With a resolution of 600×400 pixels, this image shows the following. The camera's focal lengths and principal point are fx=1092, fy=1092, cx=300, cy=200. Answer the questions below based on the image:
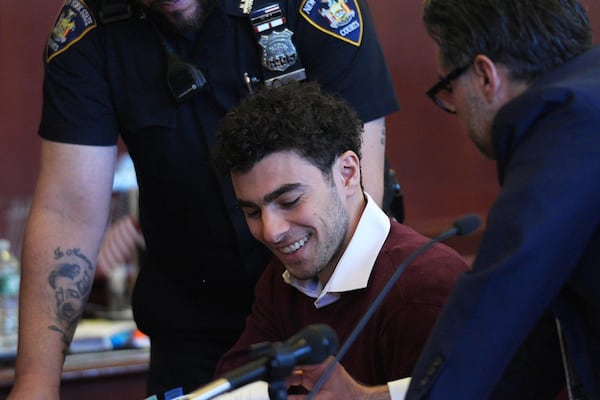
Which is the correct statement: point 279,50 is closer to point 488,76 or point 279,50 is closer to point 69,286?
point 69,286

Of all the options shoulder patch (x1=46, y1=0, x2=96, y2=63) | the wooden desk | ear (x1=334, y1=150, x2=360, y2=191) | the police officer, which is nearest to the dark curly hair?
ear (x1=334, y1=150, x2=360, y2=191)

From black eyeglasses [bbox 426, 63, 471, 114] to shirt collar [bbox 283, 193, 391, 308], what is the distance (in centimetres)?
39

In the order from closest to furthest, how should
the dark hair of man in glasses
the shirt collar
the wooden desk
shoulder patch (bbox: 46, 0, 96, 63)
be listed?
1. the dark hair of man in glasses
2. the shirt collar
3. shoulder patch (bbox: 46, 0, 96, 63)
4. the wooden desk

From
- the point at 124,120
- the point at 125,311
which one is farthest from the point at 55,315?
the point at 125,311

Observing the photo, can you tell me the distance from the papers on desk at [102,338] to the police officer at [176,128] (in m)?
1.22

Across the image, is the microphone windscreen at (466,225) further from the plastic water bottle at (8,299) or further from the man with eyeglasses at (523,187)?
the plastic water bottle at (8,299)

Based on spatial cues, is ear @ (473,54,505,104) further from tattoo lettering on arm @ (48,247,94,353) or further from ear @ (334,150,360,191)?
tattoo lettering on arm @ (48,247,94,353)

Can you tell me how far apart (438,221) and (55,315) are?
2.84 meters

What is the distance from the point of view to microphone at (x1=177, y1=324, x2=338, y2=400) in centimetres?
121

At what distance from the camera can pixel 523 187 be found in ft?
3.95

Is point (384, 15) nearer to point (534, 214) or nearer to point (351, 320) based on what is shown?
point (351, 320)

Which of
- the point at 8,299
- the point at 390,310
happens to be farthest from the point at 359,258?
the point at 8,299

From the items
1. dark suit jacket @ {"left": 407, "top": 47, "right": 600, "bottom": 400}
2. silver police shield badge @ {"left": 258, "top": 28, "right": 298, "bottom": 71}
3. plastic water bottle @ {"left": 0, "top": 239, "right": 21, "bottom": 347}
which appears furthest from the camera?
plastic water bottle @ {"left": 0, "top": 239, "right": 21, "bottom": 347}

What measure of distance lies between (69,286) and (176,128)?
0.37m
